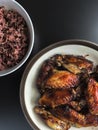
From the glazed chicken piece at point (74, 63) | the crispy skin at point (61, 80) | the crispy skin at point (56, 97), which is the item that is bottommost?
the crispy skin at point (56, 97)

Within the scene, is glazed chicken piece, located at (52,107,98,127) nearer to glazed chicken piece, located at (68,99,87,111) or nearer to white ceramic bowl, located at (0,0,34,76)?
glazed chicken piece, located at (68,99,87,111)

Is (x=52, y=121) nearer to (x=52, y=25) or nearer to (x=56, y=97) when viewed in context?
(x=56, y=97)

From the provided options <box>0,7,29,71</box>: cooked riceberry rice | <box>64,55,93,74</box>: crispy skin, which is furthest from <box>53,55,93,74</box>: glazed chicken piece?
<box>0,7,29,71</box>: cooked riceberry rice

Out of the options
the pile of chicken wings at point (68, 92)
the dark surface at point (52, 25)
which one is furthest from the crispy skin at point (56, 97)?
the dark surface at point (52, 25)

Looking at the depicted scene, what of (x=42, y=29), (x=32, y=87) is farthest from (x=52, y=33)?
(x=32, y=87)

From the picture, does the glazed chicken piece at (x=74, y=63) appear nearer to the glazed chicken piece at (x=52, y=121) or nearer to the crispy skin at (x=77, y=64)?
the crispy skin at (x=77, y=64)

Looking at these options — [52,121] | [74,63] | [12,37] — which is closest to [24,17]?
[12,37]

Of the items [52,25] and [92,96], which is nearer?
[92,96]
